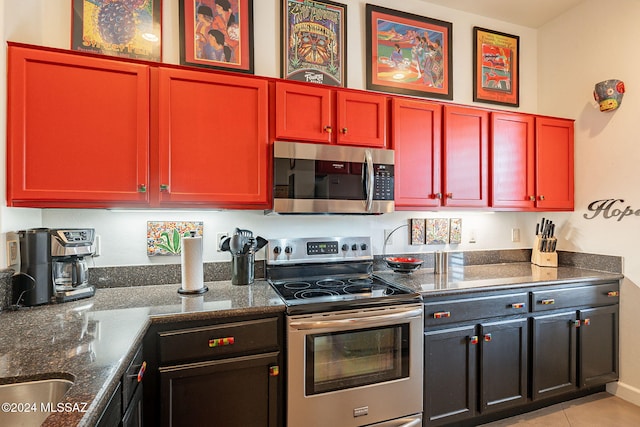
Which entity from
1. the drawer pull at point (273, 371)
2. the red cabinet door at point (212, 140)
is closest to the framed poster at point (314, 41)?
the red cabinet door at point (212, 140)

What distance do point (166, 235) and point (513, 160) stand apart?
8.44 ft

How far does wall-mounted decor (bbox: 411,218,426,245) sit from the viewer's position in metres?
2.58

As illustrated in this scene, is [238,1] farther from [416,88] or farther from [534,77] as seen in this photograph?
[534,77]

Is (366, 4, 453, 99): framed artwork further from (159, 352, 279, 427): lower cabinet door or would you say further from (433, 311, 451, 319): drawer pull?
(159, 352, 279, 427): lower cabinet door

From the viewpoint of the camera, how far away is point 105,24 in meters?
1.94

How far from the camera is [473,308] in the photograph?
6.44ft

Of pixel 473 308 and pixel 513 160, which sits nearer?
pixel 473 308

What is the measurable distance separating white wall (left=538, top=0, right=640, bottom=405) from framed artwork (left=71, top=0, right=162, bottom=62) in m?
3.22

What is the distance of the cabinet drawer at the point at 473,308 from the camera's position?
1.88 m

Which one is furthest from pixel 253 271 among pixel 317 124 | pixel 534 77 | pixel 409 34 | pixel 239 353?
pixel 534 77

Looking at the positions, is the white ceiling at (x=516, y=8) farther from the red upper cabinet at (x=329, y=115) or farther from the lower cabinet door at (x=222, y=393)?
the lower cabinet door at (x=222, y=393)

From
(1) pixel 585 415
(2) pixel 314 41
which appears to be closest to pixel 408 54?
(2) pixel 314 41

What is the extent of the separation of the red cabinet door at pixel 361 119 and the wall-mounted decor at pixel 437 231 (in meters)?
0.87

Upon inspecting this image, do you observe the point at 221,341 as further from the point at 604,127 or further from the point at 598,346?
the point at 604,127
